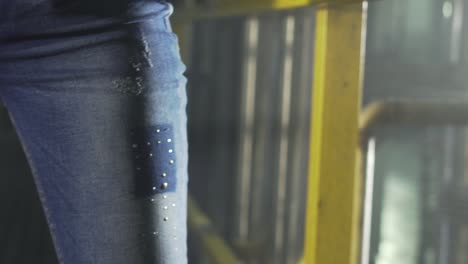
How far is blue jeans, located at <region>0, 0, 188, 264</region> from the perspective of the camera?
74cm

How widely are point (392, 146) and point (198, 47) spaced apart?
954 millimetres

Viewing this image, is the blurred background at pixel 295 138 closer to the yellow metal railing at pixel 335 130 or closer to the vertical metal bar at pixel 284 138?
the vertical metal bar at pixel 284 138

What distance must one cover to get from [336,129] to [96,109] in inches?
15.7

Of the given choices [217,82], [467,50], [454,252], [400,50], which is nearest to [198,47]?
[217,82]

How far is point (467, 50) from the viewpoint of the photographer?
2904mm

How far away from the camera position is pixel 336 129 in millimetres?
1003

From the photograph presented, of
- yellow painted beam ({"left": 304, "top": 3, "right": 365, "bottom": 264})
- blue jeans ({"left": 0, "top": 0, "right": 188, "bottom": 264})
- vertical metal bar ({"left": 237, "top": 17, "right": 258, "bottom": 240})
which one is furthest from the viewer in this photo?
vertical metal bar ({"left": 237, "top": 17, "right": 258, "bottom": 240})

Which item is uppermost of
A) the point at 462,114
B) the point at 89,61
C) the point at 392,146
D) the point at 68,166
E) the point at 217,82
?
the point at 89,61

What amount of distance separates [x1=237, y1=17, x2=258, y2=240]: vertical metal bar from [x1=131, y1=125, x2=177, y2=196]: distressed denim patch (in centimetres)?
213

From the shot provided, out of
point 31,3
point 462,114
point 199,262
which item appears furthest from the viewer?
point 199,262

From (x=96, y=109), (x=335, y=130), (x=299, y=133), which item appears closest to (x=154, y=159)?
(x=96, y=109)

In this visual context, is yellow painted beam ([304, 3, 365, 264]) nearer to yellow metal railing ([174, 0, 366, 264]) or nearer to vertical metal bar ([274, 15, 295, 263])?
yellow metal railing ([174, 0, 366, 264])

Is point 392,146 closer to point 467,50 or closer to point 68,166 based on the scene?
point 467,50

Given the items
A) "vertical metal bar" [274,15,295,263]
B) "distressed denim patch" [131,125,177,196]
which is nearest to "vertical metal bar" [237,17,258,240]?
"vertical metal bar" [274,15,295,263]
